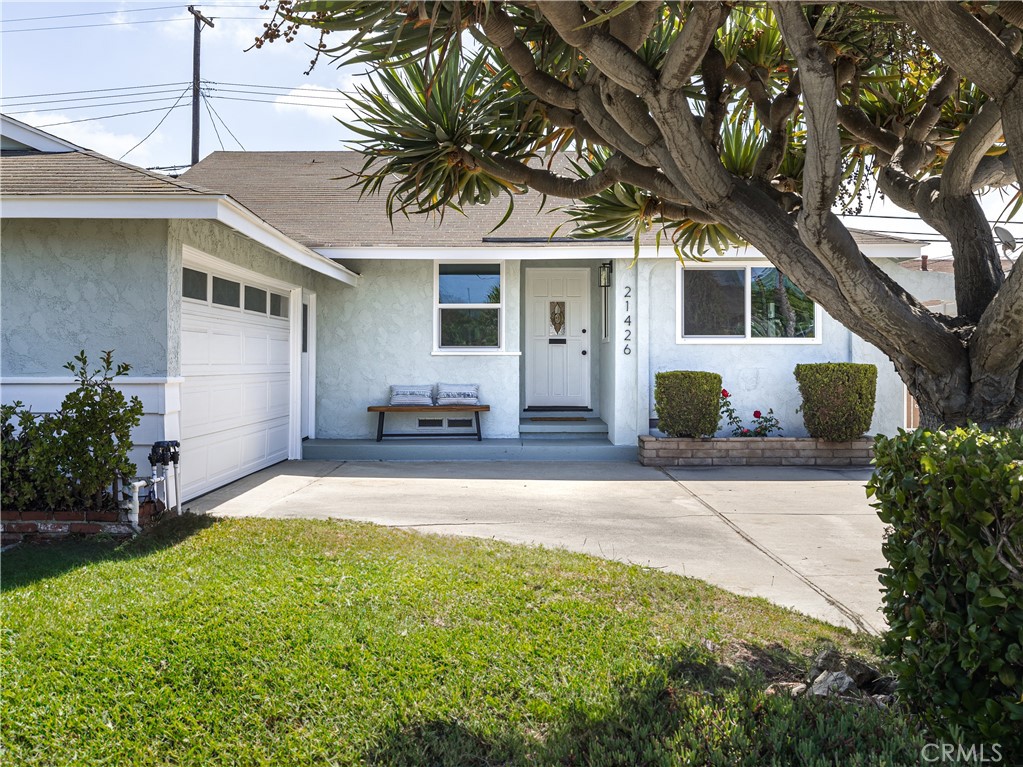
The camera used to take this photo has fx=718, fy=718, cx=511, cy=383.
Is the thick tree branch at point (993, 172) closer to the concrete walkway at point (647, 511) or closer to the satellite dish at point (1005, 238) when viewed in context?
the satellite dish at point (1005, 238)

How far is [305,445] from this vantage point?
11148 millimetres

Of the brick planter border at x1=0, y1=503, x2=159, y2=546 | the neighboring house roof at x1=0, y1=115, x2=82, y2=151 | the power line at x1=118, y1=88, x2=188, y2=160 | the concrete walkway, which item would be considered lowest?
the concrete walkway

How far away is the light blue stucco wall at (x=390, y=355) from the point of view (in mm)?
11953

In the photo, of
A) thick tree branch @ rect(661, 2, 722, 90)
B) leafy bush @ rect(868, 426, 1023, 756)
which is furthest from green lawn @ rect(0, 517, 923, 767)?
thick tree branch @ rect(661, 2, 722, 90)

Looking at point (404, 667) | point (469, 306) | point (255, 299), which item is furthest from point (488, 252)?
point (404, 667)

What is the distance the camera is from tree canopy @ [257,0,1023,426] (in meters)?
3.12

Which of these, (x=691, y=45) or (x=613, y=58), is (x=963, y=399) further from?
(x=613, y=58)

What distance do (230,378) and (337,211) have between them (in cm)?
554

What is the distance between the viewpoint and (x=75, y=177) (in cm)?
660

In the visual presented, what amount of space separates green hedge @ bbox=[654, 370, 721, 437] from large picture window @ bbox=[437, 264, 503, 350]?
117 inches

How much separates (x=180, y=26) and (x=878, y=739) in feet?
86.4

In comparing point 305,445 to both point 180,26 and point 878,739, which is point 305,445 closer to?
point 878,739

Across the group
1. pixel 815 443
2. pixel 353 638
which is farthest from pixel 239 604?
pixel 815 443

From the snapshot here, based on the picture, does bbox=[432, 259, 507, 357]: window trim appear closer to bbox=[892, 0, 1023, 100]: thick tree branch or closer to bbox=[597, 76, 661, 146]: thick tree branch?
bbox=[597, 76, 661, 146]: thick tree branch
